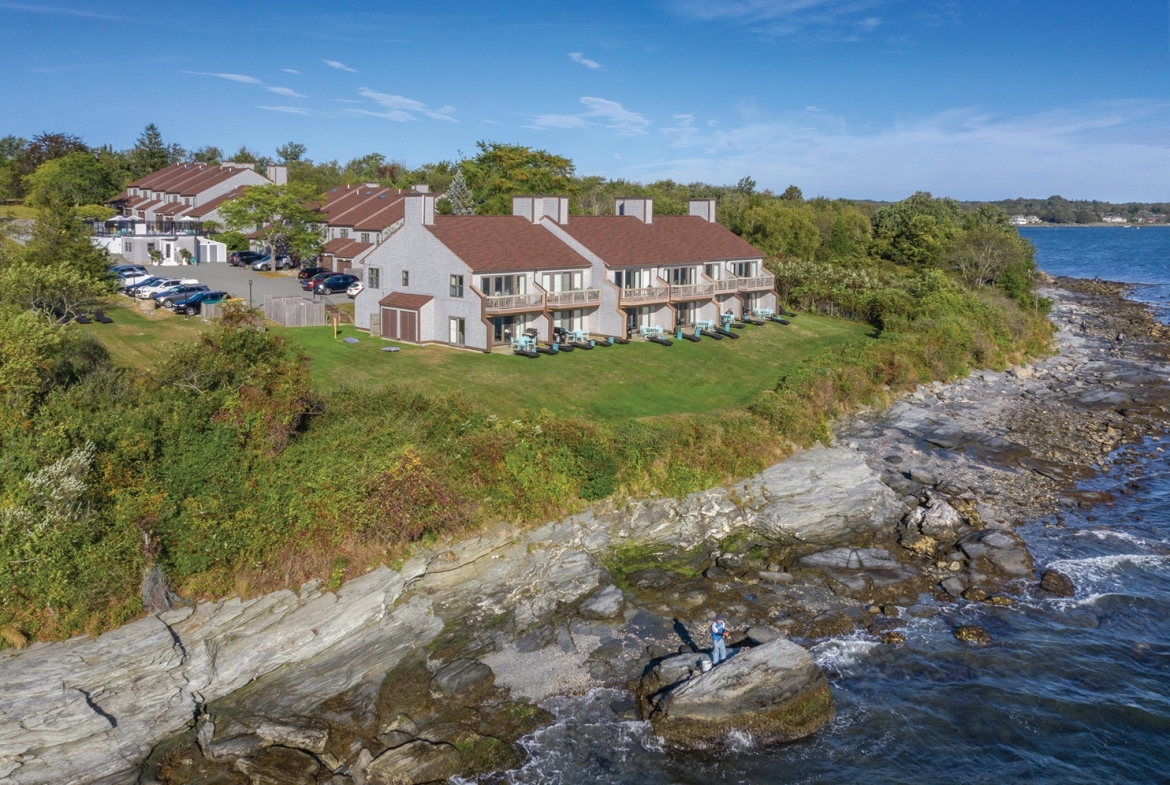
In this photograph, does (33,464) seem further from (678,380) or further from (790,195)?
(790,195)

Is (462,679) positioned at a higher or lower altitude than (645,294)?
lower

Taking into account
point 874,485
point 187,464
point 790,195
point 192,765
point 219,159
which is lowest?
point 192,765

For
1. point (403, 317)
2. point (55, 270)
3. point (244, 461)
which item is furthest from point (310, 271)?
point (244, 461)

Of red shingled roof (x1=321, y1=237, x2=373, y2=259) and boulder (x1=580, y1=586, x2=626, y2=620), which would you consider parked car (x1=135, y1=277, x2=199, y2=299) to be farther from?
boulder (x1=580, y1=586, x2=626, y2=620)

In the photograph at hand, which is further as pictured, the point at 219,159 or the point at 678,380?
the point at 219,159

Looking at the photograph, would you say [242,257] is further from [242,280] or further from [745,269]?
[745,269]

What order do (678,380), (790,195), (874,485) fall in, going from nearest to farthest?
(874,485), (678,380), (790,195)

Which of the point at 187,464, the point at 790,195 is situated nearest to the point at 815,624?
the point at 187,464
